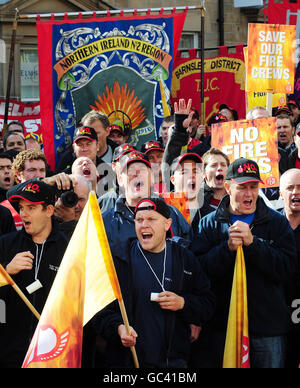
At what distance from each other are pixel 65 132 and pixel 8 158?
175cm

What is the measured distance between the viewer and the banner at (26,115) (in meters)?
10.6

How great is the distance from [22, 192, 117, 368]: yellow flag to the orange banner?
3823 mm

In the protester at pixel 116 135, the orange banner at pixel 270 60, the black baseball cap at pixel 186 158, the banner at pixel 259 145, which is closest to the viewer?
the black baseball cap at pixel 186 158

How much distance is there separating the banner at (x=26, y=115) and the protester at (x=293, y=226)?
564cm

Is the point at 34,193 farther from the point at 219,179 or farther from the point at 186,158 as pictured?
the point at 219,179

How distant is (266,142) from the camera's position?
20.4 feet

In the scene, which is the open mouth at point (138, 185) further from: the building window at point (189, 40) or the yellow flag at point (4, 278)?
the building window at point (189, 40)

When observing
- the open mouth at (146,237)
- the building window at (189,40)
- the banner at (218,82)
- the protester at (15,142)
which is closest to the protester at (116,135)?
the protester at (15,142)

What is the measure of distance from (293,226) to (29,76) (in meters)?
10.1

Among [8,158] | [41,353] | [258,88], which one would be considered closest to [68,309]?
[41,353]

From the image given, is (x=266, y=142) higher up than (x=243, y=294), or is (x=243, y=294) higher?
(x=266, y=142)

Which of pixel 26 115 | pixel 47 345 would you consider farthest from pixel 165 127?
pixel 47 345

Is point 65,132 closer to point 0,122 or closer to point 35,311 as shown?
point 0,122

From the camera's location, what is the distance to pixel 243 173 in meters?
5.13
